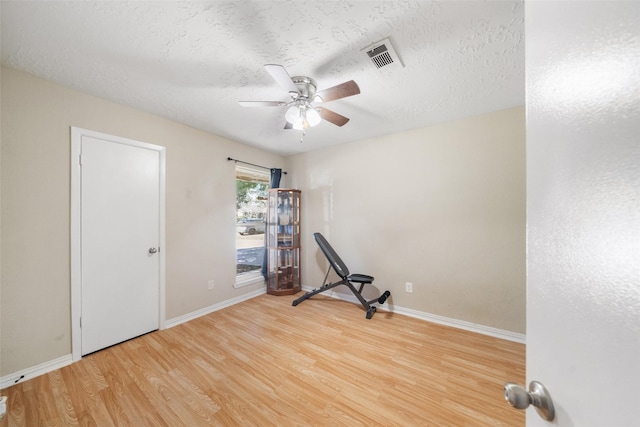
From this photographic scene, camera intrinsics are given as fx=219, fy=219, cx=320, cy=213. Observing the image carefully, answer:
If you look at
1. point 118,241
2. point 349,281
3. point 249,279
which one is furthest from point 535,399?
point 249,279

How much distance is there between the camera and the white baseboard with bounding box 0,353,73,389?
1.66 m

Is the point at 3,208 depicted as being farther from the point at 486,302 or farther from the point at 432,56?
the point at 486,302

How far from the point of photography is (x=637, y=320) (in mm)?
285

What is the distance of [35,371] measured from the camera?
177 cm

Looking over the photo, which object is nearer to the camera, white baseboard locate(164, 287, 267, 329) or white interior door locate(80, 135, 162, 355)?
white interior door locate(80, 135, 162, 355)

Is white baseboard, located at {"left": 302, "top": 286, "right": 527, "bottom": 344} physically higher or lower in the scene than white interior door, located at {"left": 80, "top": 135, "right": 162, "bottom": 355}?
lower

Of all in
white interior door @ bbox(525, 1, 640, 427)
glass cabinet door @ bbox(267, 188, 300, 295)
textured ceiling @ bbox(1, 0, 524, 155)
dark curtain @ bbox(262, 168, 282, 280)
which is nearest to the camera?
white interior door @ bbox(525, 1, 640, 427)

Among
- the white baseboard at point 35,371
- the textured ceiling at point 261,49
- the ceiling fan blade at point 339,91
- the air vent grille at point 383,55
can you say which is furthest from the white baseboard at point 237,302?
the air vent grille at point 383,55

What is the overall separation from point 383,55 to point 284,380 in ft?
8.43

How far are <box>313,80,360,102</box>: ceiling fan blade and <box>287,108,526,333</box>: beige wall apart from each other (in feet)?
5.31

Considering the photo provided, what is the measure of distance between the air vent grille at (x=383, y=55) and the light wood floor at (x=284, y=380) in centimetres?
245

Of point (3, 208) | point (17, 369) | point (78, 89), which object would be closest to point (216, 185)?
point (78, 89)

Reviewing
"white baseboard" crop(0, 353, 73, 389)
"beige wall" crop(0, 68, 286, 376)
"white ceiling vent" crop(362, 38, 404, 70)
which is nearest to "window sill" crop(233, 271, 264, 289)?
"beige wall" crop(0, 68, 286, 376)

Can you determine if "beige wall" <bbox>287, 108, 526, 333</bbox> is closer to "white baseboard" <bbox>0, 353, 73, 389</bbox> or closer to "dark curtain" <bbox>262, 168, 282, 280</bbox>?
"dark curtain" <bbox>262, 168, 282, 280</bbox>
